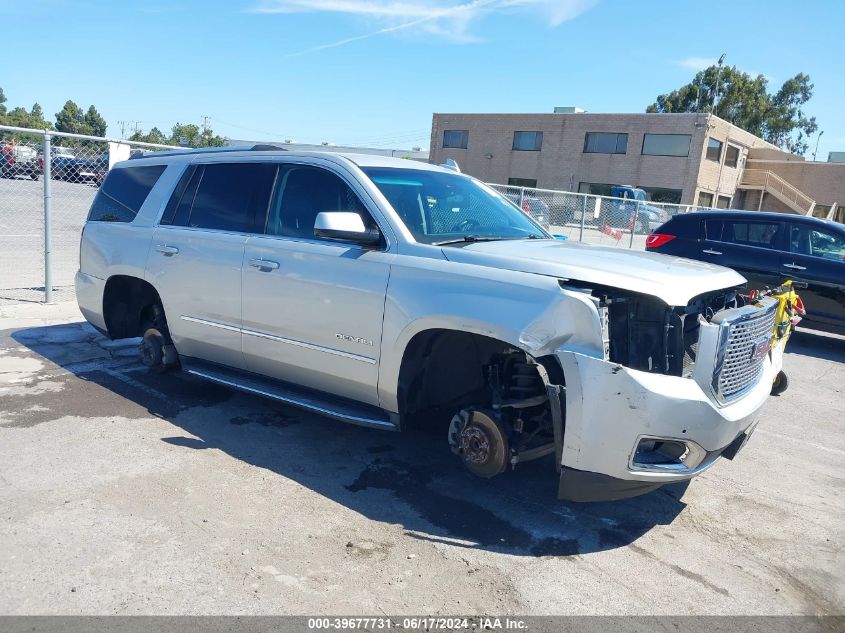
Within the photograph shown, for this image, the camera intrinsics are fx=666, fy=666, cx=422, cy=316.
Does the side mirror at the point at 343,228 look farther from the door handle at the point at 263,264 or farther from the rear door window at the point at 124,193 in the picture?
the rear door window at the point at 124,193

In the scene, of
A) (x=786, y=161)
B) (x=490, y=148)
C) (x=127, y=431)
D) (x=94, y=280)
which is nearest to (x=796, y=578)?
(x=127, y=431)

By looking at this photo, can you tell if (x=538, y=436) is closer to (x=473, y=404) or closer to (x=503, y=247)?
(x=473, y=404)

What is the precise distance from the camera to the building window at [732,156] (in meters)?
42.9

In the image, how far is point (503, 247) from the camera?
4.00 metres

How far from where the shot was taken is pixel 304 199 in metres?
4.61

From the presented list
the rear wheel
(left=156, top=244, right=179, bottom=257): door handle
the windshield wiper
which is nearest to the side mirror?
the windshield wiper

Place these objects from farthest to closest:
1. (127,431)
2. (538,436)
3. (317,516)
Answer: (127,431) < (538,436) < (317,516)

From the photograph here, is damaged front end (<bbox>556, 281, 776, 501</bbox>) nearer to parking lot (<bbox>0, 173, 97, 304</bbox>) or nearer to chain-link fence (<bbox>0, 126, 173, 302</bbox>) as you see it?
chain-link fence (<bbox>0, 126, 173, 302</bbox>)

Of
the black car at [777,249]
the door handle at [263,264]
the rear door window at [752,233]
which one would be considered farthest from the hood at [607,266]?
the rear door window at [752,233]

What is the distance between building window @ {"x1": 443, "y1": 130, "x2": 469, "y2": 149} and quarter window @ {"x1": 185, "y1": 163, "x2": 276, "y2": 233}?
43.8m

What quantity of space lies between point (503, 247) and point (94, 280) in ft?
12.9

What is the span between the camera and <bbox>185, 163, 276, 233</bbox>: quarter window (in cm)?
480

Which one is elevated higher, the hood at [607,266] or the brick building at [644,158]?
the brick building at [644,158]

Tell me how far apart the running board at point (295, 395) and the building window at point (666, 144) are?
127 ft
